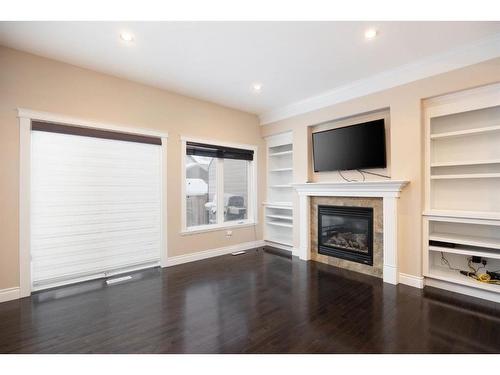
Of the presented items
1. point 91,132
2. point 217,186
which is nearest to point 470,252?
point 217,186

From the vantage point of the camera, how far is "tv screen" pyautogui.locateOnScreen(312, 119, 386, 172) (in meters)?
3.48

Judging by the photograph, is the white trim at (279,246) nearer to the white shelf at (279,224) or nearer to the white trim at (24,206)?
the white shelf at (279,224)

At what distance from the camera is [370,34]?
2445 mm

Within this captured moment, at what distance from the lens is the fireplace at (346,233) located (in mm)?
3641

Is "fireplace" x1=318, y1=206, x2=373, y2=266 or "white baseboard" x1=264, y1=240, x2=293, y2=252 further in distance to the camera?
"white baseboard" x1=264, y1=240, x2=293, y2=252

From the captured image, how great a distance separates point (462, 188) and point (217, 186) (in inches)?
141

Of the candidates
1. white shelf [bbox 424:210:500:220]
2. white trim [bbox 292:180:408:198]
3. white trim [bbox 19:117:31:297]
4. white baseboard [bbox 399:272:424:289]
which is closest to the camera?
white shelf [bbox 424:210:500:220]

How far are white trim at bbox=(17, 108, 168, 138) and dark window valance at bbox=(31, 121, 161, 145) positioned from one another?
1.6 inches

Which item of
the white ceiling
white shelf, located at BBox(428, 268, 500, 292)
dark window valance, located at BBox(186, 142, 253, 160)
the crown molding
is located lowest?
white shelf, located at BBox(428, 268, 500, 292)

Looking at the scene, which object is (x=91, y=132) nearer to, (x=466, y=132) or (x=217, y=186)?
(x=217, y=186)

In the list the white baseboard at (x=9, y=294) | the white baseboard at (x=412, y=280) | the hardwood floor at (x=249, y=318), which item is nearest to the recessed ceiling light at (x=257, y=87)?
the hardwood floor at (x=249, y=318)

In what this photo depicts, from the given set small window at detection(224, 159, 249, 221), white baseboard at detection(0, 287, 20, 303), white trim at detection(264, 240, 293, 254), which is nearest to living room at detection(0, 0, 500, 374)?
white baseboard at detection(0, 287, 20, 303)

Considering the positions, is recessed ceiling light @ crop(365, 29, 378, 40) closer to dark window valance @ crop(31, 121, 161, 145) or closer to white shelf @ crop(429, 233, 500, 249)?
white shelf @ crop(429, 233, 500, 249)
